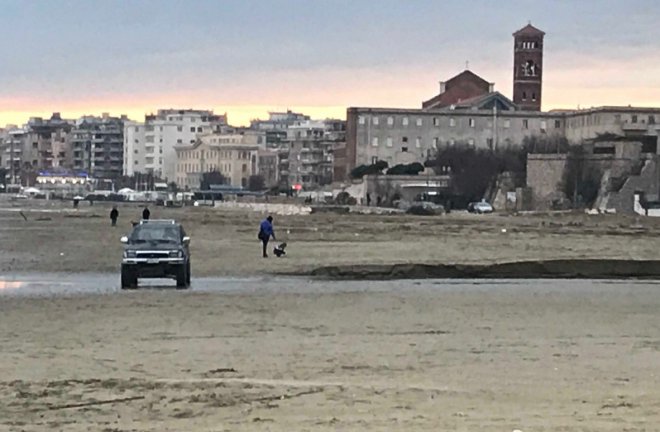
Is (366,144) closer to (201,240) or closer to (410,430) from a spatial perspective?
(201,240)

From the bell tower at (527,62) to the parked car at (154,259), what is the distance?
498ft

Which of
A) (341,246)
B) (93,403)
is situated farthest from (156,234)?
(341,246)

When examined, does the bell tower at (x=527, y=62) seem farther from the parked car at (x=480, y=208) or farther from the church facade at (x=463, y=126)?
the parked car at (x=480, y=208)

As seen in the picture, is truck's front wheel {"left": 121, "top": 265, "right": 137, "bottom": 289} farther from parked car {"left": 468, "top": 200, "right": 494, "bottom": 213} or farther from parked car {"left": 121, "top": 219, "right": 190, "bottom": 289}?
parked car {"left": 468, "top": 200, "right": 494, "bottom": 213}

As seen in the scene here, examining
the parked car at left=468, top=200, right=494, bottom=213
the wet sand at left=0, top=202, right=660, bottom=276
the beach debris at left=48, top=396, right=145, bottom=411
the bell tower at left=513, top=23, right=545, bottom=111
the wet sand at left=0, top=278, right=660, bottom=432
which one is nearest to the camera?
the wet sand at left=0, top=278, right=660, bottom=432

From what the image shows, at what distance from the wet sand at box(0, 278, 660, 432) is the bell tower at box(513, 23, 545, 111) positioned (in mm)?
155662

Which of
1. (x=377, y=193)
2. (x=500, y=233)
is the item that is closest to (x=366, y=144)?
(x=377, y=193)

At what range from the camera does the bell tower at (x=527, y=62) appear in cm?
18075

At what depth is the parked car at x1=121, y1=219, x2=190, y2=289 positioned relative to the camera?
98.4 feet

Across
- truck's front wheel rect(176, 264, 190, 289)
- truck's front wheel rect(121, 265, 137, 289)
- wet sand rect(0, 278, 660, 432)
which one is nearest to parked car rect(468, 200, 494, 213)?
truck's front wheel rect(176, 264, 190, 289)

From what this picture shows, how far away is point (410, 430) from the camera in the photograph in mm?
11555

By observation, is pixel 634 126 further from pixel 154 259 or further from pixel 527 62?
pixel 154 259

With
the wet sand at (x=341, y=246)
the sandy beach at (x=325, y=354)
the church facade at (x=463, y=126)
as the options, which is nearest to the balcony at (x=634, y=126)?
the church facade at (x=463, y=126)

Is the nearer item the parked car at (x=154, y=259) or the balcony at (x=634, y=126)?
the parked car at (x=154, y=259)
